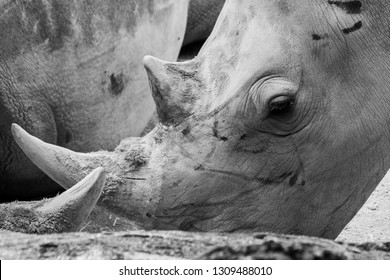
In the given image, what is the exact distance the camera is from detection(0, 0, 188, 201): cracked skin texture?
12.3 ft

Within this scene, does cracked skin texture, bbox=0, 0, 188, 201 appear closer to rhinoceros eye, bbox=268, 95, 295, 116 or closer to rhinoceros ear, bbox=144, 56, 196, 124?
rhinoceros ear, bbox=144, 56, 196, 124

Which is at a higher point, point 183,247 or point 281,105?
point 281,105

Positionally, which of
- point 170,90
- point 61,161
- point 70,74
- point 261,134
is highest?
point 70,74

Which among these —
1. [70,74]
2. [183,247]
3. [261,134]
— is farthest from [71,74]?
[183,247]

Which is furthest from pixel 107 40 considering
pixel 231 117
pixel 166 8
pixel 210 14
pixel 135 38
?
pixel 210 14

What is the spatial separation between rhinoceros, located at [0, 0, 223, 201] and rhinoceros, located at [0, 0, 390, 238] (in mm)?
840

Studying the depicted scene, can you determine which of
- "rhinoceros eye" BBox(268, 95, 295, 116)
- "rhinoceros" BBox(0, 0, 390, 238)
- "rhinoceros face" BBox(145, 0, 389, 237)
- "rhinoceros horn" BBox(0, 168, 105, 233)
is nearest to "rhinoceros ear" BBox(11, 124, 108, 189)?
"rhinoceros" BBox(0, 0, 390, 238)

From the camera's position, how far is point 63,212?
9.03 ft

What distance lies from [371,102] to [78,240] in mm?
1562

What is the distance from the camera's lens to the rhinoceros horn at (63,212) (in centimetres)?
269

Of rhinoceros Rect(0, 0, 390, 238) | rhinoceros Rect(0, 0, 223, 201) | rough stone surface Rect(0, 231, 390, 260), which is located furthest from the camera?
rhinoceros Rect(0, 0, 223, 201)

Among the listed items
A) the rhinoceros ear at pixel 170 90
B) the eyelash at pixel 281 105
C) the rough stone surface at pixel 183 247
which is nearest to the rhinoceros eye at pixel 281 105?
the eyelash at pixel 281 105

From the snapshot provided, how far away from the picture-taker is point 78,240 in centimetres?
186

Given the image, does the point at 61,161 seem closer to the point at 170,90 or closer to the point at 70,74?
the point at 170,90
